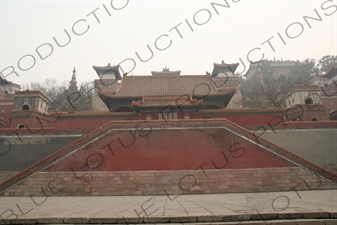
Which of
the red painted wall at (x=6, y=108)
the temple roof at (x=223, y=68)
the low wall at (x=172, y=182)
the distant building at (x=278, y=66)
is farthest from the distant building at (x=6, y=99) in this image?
the distant building at (x=278, y=66)

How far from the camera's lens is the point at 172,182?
37.6 ft

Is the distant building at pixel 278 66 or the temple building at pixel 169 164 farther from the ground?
the distant building at pixel 278 66

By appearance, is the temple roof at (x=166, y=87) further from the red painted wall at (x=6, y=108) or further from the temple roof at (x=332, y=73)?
the temple roof at (x=332, y=73)

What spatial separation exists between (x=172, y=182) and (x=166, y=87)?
11241 millimetres

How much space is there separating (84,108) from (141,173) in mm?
26418

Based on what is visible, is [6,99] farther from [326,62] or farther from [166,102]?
[326,62]

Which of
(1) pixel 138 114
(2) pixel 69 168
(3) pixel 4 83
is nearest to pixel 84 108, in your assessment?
(3) pixel 4 83

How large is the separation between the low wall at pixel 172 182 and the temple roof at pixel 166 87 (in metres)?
7.99

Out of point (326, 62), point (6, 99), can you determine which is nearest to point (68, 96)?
point (6, 99)

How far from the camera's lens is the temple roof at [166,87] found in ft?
64.6

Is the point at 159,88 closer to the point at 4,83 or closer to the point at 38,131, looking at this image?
the point at 38,131

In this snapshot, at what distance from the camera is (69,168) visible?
1154cm

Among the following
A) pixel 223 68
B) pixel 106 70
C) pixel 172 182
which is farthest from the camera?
pixel 106 70

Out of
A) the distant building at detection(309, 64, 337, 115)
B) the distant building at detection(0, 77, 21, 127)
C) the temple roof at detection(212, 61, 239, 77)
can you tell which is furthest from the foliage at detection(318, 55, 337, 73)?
the distant building at detection(0, 77, 21, 127)
